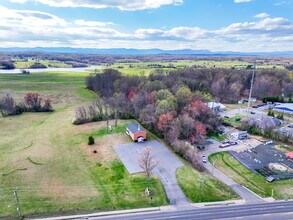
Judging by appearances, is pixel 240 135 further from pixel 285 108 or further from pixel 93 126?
pixel 285 108

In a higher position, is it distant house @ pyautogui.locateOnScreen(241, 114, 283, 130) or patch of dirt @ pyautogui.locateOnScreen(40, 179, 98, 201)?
distant house @ pyautogui.locateOnScreen(241, 114, 283, 130)

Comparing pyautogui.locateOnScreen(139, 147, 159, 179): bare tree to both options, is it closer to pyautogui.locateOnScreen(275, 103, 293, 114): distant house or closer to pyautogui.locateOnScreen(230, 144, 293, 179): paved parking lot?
pyautogui.locateOnScreen(230, 144, 293, 179): paved parking lot

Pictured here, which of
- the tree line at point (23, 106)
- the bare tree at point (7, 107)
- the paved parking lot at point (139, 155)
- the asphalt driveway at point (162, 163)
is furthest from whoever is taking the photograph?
the tree line at point (23, 106)

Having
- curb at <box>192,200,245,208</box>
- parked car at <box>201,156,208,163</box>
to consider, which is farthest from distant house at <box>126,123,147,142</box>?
curb at <box>192,200,245,208</box>

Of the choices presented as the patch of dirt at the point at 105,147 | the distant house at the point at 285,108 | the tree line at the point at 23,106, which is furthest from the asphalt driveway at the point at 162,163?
the distant house at the point at 285,108

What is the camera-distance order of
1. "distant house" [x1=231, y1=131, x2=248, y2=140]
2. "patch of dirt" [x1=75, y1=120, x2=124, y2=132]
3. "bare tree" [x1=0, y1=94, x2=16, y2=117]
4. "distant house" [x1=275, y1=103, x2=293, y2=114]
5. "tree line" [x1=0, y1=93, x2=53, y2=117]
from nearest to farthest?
"distant house" [x1=231, y1=131, x2=248, y2=140], "patch of dirt" [x1=75, y1=120, x2=124, y2=132], "bare tree" [x1=0, y1=94, x2=16, y2=117], "tree line" [x1=0, y1=93, x2=53, y2=117], "distant house" [x1=275, y1=103, x2=293, y2=114]

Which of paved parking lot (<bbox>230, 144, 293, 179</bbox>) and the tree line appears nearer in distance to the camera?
paved parking lot (<bbox>230, 144, 293, 179</bbox>)

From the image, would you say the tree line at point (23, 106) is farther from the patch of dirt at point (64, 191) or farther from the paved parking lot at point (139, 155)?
the patch of dirt at point (64, 191)
